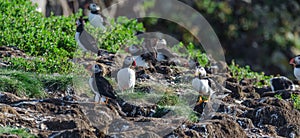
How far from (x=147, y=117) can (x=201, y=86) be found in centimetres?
188

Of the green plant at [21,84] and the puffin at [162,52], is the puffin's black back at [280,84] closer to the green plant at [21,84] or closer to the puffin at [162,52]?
the puffin at [162,52]

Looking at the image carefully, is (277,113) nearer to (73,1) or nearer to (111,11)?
(73,1)

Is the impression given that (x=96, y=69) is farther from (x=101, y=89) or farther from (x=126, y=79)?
(x=101, y=89)

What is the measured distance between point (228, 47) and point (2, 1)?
395 inches

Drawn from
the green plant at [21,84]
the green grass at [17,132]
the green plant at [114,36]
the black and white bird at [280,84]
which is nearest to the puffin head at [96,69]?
the green plant at [21,84]

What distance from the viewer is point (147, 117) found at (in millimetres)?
10023

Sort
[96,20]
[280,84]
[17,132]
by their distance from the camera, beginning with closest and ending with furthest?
[17,132], [280,84], [96,20]

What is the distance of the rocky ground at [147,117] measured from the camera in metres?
9.09

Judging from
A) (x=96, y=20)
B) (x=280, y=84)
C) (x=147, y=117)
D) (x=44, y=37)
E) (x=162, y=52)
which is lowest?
(x=147, y=117)

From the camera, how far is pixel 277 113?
10828 millimetres

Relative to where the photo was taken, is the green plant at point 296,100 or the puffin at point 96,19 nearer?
the green plant at point 296,100

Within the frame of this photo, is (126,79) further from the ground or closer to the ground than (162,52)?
Result: closer to the ground

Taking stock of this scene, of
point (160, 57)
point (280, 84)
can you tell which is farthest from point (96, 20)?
point (280, 84)

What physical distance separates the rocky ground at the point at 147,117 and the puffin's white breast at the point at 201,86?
0.11 metres
